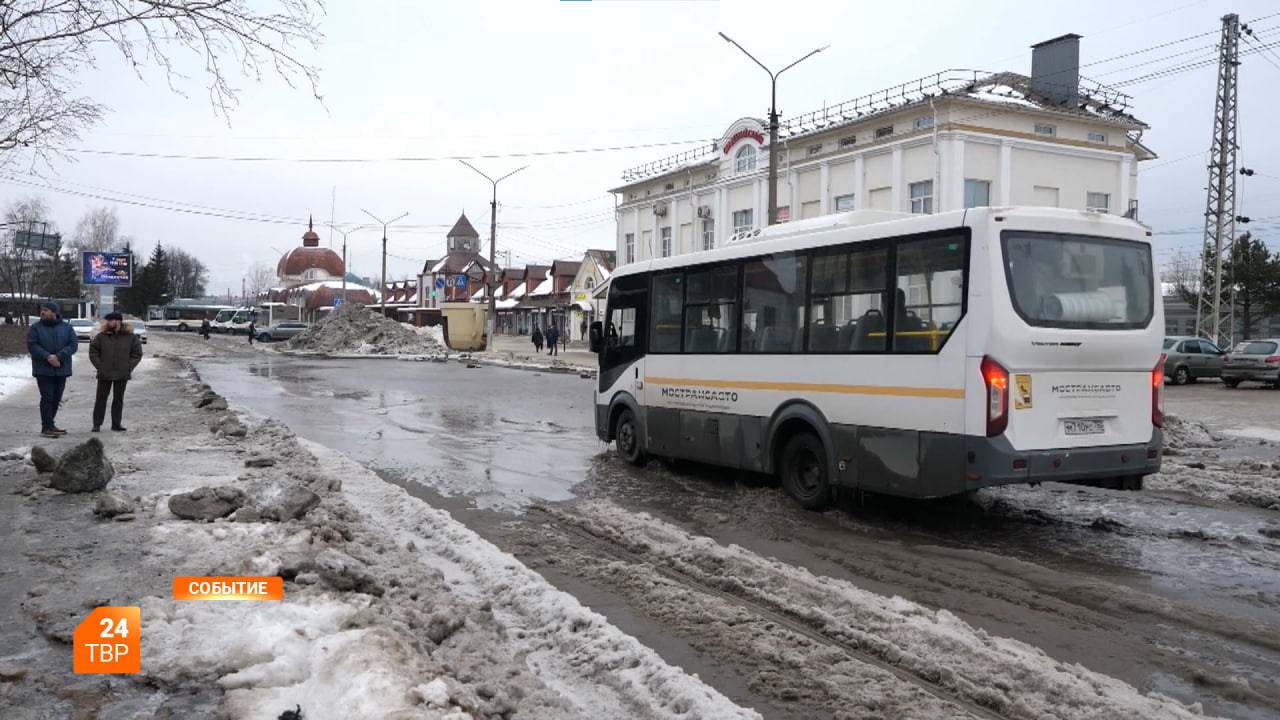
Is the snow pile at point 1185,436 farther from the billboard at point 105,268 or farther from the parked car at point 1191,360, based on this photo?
the billboard at point 105,268

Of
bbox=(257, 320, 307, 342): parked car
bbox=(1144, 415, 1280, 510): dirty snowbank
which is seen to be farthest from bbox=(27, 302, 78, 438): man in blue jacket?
bbox=(257, 320, 307, 342): parked car

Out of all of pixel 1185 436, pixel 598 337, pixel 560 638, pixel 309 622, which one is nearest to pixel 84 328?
pixel 598 337

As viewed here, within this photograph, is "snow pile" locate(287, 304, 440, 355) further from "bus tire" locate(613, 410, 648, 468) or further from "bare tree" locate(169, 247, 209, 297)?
"bare tree" locate(169, 247, 209, 297)

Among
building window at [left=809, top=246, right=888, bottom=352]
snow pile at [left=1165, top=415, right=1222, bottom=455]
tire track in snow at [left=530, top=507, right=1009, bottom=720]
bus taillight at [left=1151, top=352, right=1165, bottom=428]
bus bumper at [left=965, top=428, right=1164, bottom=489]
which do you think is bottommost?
tire track in snow at [left=530, top=507, right=1009, bottom=720]

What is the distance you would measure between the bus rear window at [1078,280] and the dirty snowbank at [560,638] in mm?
4389

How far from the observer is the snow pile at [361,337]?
5200 cm

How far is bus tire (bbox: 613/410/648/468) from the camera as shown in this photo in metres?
12.3

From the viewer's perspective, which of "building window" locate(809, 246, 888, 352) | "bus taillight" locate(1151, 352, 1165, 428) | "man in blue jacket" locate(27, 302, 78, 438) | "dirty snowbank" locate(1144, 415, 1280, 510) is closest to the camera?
"bus taillight" locate(1151, 352, 1165, 428)

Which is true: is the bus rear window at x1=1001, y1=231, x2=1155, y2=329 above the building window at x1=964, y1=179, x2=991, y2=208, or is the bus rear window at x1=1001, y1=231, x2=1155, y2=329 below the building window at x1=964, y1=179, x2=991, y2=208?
below

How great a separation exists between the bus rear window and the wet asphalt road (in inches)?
74.0

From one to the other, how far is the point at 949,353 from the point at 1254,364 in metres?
25.0

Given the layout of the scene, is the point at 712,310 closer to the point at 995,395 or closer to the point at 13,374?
the point at 995,395

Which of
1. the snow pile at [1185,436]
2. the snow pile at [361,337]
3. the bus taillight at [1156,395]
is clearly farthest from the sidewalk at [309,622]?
the snow pile at [361,337]

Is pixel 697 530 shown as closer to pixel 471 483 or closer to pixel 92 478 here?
pixel 471 483
